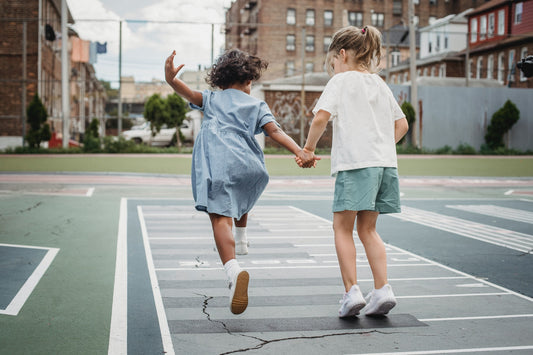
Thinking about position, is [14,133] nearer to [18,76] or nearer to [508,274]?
[18,76]

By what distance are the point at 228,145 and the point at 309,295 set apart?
1.33 meters

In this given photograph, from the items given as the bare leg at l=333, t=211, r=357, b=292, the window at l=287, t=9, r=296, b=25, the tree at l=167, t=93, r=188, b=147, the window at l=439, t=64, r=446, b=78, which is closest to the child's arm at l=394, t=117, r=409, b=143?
the bare leg at l=333, t=211, r=357, b=292

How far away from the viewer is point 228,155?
422 cm

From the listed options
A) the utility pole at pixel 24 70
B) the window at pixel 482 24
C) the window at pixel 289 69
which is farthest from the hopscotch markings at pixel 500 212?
the window at pixel 482 24

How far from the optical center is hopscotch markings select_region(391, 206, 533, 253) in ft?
24.0

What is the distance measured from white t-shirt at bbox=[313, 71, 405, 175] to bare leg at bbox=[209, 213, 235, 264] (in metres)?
0.76

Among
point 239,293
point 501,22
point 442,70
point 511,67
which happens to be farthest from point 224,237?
point 442,70

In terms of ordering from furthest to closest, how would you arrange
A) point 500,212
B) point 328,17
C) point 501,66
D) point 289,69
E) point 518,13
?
point 328,17 < point 501,66 < point 518,13 < point 289,69 < point 500,212

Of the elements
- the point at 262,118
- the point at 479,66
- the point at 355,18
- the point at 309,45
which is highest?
the point at 355,18

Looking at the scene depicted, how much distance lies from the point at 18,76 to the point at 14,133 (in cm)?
273

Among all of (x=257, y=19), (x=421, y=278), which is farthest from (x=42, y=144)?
(x=257, y=19)

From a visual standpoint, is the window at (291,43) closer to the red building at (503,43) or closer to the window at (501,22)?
the red building at (503,43)

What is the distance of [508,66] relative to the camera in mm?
45938

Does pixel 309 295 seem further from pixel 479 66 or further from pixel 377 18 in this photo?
pixel 377 18
